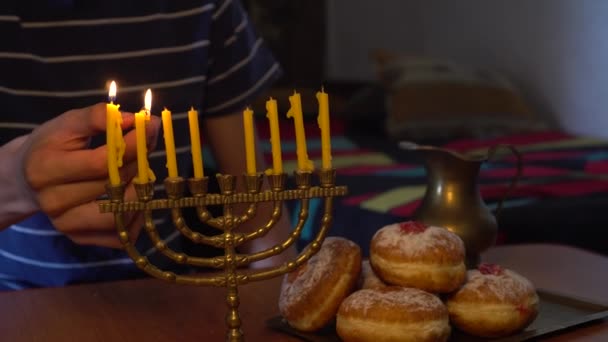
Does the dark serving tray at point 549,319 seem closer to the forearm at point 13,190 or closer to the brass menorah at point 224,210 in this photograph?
the brass menorah at point 224,210

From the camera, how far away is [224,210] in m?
0.69

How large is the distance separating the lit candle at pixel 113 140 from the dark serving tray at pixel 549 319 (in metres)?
0.21

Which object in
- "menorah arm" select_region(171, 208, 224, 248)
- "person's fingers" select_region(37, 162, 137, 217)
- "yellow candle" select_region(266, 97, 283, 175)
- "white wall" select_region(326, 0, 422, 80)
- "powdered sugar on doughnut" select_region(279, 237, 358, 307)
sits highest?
"white wall" select_region(326, 0, 422, 80)

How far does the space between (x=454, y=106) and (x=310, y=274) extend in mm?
2347

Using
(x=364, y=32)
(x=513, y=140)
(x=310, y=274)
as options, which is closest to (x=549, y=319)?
(x=310, y=274)

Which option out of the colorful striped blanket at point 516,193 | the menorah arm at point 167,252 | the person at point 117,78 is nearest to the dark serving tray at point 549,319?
the menorah arm at point 167,252

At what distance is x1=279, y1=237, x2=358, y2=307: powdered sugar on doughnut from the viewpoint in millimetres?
741

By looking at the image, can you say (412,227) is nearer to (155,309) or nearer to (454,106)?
(155,309)

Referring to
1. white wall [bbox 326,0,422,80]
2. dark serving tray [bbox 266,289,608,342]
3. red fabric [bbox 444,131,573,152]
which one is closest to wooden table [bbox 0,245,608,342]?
dark serving tray [bbox 266,289,608,342]

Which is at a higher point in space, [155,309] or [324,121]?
[324,121]

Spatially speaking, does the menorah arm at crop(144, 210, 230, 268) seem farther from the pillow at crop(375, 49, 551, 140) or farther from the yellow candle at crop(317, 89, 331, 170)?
the pillow at crop(375, 49, 551, 140)

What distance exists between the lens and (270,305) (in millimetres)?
838

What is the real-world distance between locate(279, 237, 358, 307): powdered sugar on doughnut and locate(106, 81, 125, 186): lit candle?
0.20 metres

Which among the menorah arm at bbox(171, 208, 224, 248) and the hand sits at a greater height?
the hand
